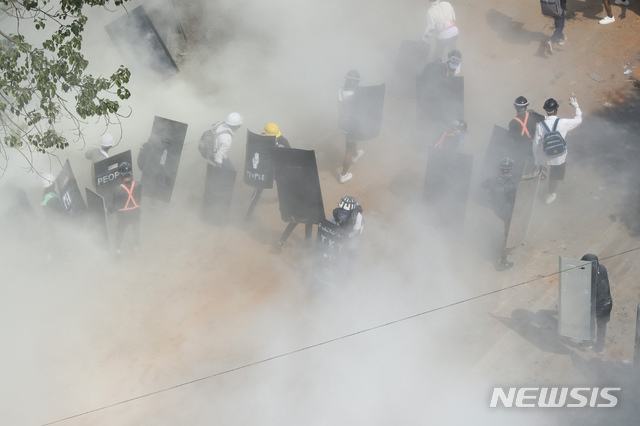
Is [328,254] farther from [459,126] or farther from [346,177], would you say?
[459,126]

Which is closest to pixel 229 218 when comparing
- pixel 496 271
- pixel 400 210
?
pixel 400 210

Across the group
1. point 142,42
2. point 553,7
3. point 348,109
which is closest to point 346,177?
point 348,109

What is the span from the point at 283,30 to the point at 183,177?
3781mm

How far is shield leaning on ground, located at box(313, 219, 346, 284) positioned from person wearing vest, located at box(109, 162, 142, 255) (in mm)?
2343

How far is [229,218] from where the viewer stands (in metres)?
8.52

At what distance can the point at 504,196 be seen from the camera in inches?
293

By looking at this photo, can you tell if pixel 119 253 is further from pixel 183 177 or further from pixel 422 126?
pixel 422 126

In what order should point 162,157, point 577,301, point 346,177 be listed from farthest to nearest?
point 346,177 → point 162,157 → point 577,301

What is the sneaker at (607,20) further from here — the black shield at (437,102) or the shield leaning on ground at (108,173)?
the shield leaning on ground at (108,173)

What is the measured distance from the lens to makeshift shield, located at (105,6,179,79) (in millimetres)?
9883

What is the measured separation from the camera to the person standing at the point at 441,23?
378 inches

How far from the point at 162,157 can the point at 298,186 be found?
2.02 meters

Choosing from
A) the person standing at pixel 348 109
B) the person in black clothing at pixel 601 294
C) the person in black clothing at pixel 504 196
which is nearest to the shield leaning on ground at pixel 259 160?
the person standing at pixel 348 109

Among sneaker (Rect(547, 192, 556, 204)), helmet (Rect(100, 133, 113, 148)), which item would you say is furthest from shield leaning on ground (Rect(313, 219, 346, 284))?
helmet (Rect(100, 133, 113, 148))
